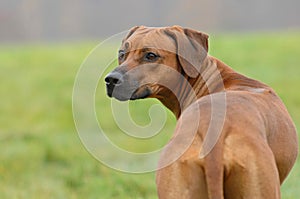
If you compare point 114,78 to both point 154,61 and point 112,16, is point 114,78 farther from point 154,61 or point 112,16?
point 112,16

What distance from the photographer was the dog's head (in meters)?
4.91

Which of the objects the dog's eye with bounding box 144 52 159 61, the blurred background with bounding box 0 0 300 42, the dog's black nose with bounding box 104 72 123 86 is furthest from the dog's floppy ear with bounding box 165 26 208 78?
the blurred background with bounding box 0 0 300 42

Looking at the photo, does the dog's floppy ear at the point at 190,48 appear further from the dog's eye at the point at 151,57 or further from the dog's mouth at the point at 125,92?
the dog's mouth at the point at 125,92

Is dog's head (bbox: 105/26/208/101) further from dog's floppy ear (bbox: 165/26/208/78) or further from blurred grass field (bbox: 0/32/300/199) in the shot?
blurred grass field (bbox: 0/32/300/199)

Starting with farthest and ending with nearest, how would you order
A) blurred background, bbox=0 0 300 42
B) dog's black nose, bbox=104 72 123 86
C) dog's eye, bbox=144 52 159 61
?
blurred background, bbox=0 0 300 42 → dog's eye, bbox=144 52 159 61 → dog's black nose, bbox=104 72 123 86

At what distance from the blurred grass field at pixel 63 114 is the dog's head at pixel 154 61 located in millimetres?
2163

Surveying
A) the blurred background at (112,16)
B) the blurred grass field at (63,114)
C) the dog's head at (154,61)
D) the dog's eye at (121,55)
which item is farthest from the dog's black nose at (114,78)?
the blurred background at (112,16)

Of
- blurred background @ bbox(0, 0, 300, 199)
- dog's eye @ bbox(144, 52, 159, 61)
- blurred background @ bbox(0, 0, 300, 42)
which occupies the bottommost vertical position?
blurred background @ bbox(0, 0, 300, 42)

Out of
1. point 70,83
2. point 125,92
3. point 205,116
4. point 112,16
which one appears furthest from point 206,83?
point 112,16

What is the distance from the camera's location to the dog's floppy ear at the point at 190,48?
5.04 meters

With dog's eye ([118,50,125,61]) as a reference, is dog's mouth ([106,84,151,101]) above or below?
below

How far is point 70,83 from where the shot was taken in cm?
1641

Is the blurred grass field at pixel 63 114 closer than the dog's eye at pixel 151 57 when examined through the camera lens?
No

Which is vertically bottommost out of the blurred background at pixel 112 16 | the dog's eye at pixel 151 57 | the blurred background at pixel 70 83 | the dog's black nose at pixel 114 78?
the blurred background at pixel 112 16
